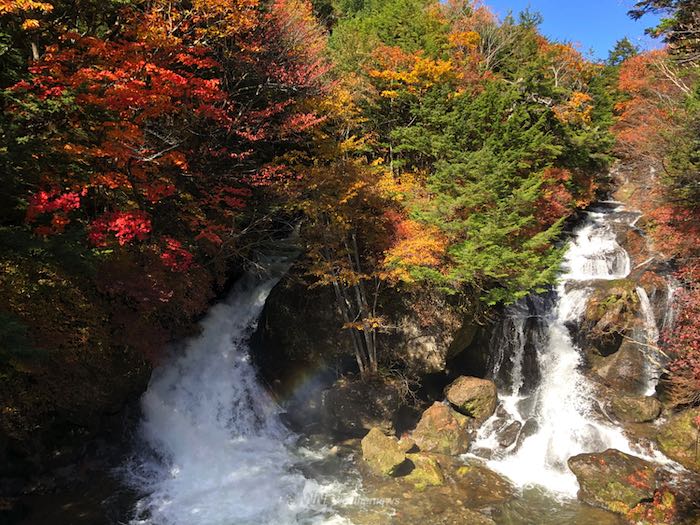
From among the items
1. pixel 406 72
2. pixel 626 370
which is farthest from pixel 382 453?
pixel 406 72

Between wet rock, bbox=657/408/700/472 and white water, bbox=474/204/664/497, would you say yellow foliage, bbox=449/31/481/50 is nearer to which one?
white water, bbox=474/204/664/497

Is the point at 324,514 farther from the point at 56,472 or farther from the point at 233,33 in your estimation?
the point at 233,33

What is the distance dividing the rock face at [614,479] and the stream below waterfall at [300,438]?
1.19 feet

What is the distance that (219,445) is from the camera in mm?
12477

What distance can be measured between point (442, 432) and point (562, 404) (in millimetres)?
4650

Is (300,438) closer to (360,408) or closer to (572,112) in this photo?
(360,408)

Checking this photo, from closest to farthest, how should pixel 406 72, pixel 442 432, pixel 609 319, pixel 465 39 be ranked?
1. pixel 442 432
2. pixel 609 319
3. pixel 406 72
4. pixel 465 39

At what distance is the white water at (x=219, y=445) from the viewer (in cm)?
1012

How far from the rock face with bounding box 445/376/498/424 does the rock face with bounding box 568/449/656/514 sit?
120 inches

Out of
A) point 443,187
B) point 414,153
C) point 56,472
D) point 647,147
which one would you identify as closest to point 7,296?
point 56,472

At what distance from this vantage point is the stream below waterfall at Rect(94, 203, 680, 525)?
10.4 metres

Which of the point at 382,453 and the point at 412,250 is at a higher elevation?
the point at 412,250

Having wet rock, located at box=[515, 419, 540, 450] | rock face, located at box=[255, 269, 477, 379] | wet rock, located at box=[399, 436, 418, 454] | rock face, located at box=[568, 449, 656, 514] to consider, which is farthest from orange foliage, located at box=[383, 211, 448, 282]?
rock face, located at box=[568, 449, 656, 514]

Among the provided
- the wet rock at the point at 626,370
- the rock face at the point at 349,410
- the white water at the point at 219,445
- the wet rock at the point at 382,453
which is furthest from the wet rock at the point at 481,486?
the wet rock at the point at 626,370
